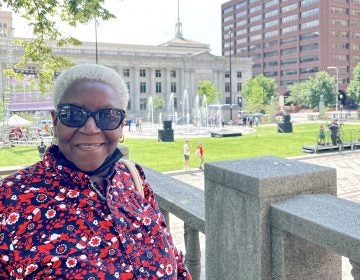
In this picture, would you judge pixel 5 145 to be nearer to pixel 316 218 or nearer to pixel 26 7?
pixel 26 7

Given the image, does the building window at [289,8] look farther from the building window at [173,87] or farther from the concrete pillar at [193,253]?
the concrete pillar at [193,253]

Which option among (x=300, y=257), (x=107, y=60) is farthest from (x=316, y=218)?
(x=107, y=60)

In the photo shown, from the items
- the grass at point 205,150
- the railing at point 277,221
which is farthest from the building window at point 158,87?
the railing at point 277,221

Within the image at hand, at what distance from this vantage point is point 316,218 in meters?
2.58

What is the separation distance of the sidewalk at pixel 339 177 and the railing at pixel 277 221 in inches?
192

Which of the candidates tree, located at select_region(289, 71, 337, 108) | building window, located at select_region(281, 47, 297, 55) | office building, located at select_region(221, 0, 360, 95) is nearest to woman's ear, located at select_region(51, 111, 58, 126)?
tree, located at select_region(289, 71, 337, 108)

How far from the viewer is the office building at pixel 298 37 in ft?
349

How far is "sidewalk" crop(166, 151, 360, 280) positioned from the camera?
10179 millimetres

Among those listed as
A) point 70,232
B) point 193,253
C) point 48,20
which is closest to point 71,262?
point 70,232

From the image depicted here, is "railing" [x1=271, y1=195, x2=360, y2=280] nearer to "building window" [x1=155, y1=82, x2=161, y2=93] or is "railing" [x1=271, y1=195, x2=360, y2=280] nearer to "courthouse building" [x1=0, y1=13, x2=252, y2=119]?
"courthouse building" [x1=0, y1=13, x2=252, y2=119]

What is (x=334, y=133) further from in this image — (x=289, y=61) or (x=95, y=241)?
(x=289, y=61)

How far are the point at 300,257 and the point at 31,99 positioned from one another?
33889 millimetres

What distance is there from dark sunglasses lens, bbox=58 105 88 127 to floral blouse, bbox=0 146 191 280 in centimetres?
18

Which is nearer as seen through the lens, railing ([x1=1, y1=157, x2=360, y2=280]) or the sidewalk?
railing ([x1=1, y1=157, x2=360, y2=280])
